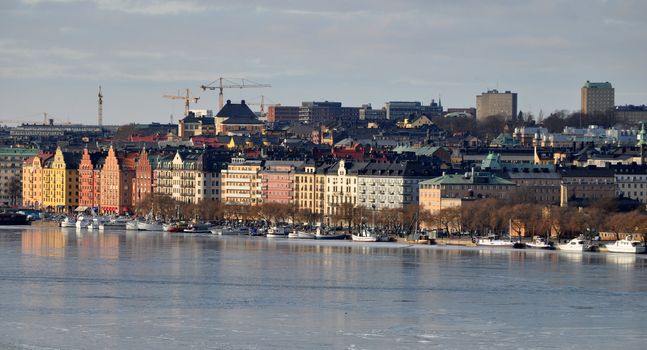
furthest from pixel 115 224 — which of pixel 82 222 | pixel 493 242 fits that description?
pixel 493 242

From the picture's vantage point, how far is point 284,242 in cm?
5700

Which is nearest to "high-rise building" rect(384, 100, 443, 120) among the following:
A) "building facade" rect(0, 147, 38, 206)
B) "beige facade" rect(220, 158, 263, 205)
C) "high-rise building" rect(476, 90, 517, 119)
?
"high-rise building" rect(476, 90, 517, 119)

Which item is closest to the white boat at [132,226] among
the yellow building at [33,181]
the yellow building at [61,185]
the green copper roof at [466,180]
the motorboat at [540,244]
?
the green copper roof at [466,180]

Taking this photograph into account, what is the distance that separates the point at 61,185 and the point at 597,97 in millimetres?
58882

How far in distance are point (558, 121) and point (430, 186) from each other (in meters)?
55.4

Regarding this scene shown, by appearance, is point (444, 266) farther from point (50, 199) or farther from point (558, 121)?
point (558, 121)

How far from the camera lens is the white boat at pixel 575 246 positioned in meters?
52.3

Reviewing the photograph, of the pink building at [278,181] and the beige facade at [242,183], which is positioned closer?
the pink building at [278,181]

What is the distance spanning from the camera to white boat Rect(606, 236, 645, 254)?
2025 inches

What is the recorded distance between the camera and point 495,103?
136 meters

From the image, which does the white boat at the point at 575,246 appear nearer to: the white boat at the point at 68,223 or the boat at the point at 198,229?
the boat at the point at 198,229

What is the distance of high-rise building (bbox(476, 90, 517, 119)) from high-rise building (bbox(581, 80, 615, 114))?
4.43 meters

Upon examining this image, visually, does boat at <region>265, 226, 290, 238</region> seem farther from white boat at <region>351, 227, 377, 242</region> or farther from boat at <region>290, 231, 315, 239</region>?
white boat at <region>351, 227, 377, 242</region>

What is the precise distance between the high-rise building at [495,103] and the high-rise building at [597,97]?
4.43m
